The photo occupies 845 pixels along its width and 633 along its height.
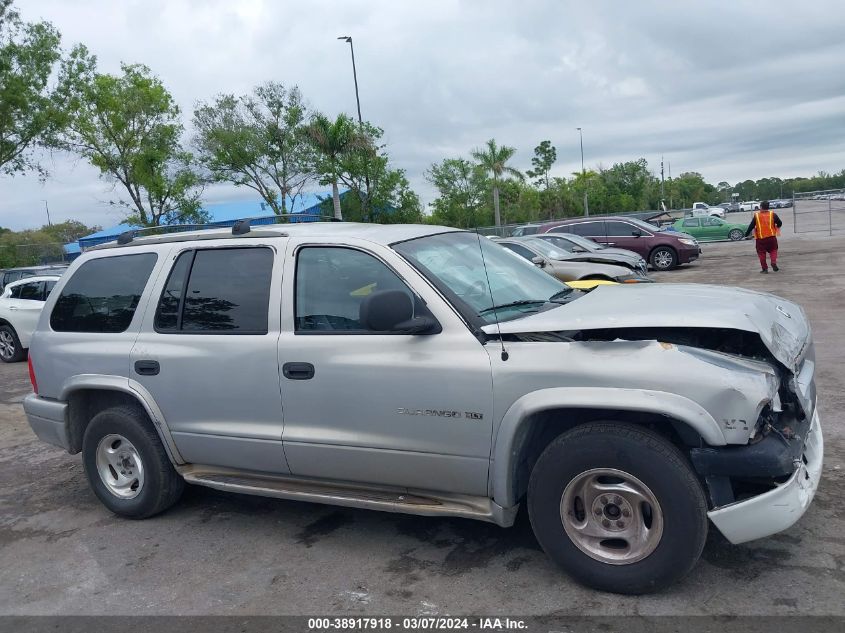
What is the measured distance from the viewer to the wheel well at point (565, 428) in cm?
328

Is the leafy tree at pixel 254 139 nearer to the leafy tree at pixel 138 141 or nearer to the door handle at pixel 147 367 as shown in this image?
the leafy tree at pixel 138 141

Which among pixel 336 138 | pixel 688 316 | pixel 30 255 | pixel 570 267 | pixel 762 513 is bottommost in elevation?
pixel 762 513

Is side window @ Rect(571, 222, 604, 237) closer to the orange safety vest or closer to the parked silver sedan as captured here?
the orange safety vest

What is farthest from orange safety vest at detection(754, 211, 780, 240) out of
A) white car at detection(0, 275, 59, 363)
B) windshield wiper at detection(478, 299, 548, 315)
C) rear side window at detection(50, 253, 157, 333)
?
rear side window at detection(50, 253, 157, 333)

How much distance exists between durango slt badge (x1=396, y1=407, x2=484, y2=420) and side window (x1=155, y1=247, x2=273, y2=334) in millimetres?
1040

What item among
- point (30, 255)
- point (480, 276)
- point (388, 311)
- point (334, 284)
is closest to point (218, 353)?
point (334, 284)

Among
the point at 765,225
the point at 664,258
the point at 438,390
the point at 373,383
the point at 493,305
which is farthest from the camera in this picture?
the point at 664,258

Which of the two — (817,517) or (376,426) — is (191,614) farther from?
(817,517)

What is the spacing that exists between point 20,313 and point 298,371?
10791 millimetres

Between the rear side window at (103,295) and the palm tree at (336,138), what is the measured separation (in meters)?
22.3

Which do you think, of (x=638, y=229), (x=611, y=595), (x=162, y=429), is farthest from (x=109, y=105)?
(x=611, y=595)

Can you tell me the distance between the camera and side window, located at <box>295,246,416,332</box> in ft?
13.0

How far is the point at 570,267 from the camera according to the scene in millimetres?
12203

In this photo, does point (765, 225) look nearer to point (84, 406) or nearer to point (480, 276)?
point (480, 276)
